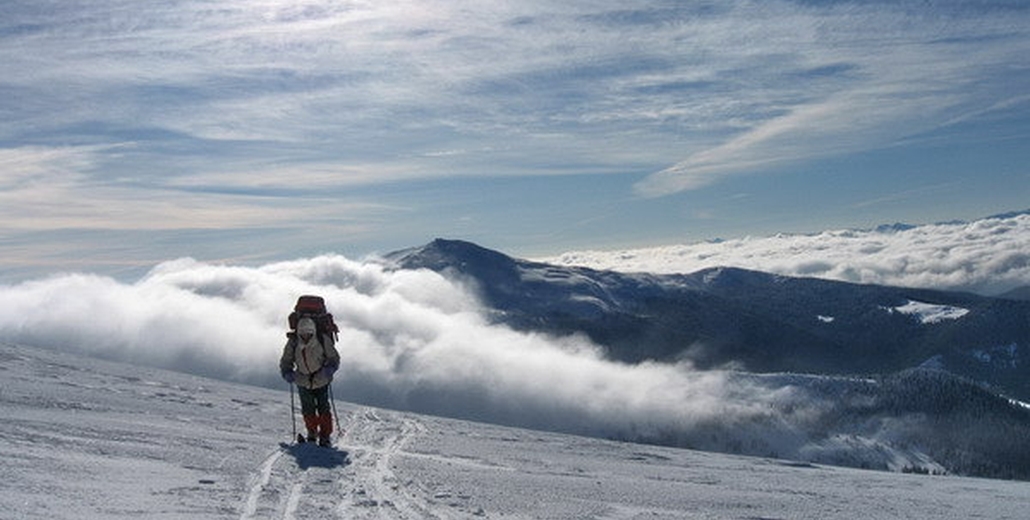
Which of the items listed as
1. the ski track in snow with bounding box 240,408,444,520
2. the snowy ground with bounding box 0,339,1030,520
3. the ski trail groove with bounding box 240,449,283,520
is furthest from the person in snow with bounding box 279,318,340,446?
the ski trail groove with bounding box 240,449,283,520

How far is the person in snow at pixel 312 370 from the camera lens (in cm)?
1892

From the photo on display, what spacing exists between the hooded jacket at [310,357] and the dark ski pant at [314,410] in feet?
0.49

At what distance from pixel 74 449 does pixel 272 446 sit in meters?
4.26

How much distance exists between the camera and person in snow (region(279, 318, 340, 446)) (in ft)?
62.1

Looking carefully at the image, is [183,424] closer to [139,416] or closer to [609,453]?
[139,416]

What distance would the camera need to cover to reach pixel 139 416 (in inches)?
810

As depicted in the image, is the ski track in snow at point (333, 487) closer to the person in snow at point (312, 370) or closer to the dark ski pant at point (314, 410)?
the dark ski pant at point (314, 410)

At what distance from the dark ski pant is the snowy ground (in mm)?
871

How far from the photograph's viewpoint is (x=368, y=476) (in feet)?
49.4

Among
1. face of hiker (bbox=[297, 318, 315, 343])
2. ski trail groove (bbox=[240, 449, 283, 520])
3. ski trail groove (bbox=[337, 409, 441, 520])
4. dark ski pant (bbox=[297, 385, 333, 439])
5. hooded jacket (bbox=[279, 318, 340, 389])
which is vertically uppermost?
face of hiker (bbox=[297, 318, 315, 343])

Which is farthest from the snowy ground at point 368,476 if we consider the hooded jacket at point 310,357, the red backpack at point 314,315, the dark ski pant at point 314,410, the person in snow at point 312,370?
the red backpack at point 314,315

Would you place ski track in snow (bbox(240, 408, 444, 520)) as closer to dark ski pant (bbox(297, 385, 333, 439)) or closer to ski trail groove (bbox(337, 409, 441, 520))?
ski trail groove (bbox(337, 409, 441, 520))

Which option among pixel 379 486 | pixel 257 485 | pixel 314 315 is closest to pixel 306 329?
pixel 314 315

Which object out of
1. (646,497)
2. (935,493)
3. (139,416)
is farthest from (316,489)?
(935,493)
